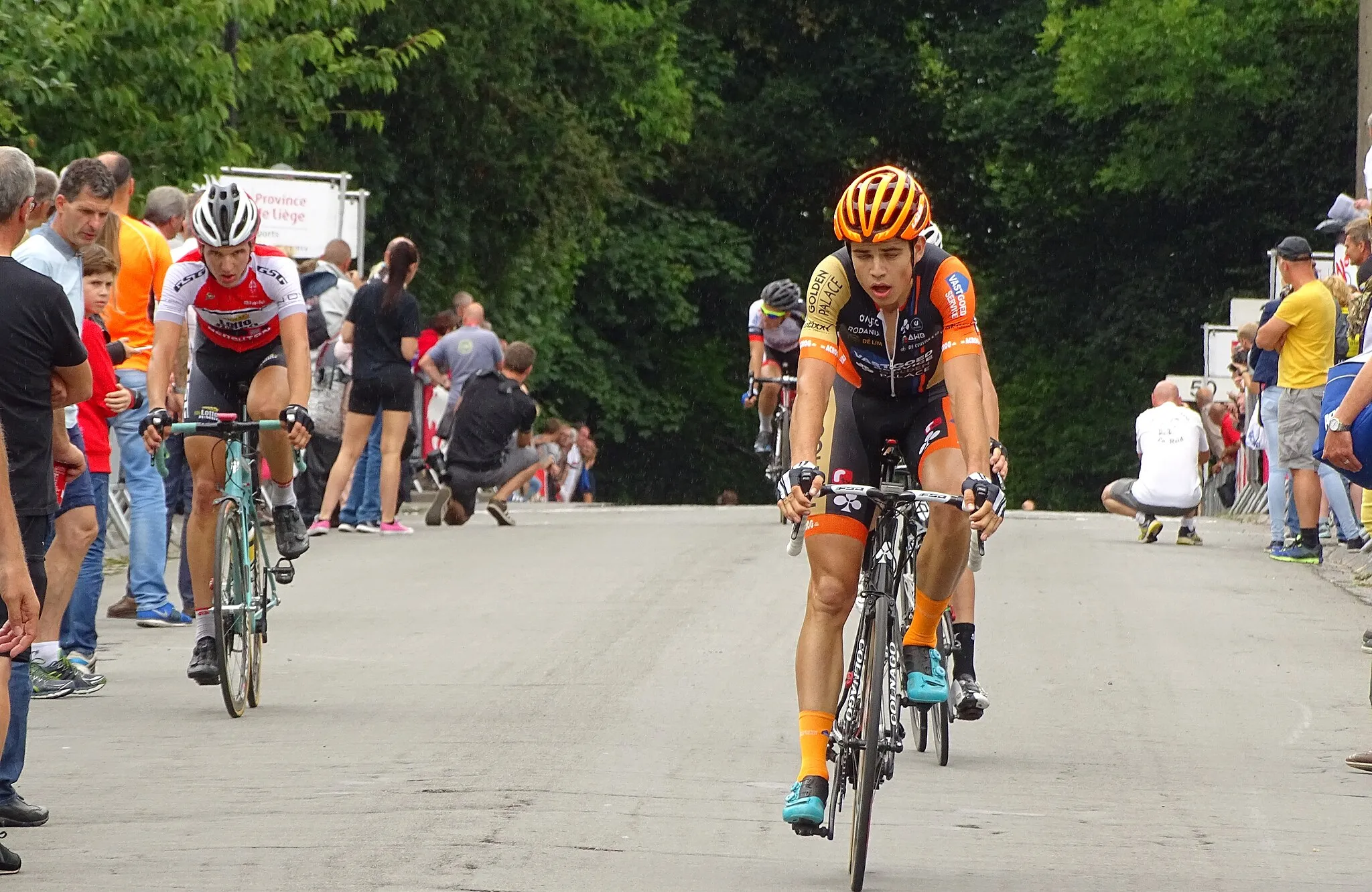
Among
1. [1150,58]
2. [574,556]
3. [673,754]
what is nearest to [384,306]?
[574,556]

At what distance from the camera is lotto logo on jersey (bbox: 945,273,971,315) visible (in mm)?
7645

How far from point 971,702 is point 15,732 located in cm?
354

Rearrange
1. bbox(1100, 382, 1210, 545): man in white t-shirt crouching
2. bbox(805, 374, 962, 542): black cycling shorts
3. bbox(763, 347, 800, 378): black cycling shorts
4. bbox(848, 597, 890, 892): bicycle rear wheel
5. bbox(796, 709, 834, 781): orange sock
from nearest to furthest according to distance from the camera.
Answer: bbox(848, 597, 890, 892): bicycle rear wheel → bbox(796, 709, 834, 781): orange sock → bbox(805, 374, 962, 542): black cycling shorts → bbox(763, 347, 800, 378): black cycling shorts → bbox(1100, 382, 1210, 545): man in white t-shirt crouching

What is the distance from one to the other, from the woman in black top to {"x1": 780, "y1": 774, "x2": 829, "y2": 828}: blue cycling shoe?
1165 cm

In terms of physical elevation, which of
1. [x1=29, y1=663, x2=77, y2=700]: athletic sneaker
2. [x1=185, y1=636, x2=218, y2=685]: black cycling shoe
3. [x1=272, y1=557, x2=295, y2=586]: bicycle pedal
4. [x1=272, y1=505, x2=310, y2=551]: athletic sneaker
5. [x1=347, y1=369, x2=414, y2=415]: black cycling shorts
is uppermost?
[x1=347, y1=369, x2=414, y2=415]: black cycling shorts

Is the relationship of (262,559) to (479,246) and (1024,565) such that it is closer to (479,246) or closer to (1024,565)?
(1024,565)

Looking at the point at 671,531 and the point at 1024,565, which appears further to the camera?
the point at 671,531

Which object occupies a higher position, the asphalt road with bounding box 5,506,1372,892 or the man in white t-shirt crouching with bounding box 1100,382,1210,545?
the man in white t-shirt crouching with bounding box 1100,382,1210,545

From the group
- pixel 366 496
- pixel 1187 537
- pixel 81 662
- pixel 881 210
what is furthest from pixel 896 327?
pixel 1187 537

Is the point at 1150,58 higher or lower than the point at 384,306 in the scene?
higher

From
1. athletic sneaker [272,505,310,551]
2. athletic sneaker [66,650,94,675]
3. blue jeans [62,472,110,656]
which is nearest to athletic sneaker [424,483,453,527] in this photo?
blue jeans [62,472,110,656]

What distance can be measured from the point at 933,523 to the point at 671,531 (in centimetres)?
1214

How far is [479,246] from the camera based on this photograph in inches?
1537

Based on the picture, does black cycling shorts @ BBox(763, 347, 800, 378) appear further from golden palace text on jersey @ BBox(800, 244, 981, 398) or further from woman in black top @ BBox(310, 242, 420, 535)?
golden palace text on jersey @ BBox(800, 244, 981, 398)
